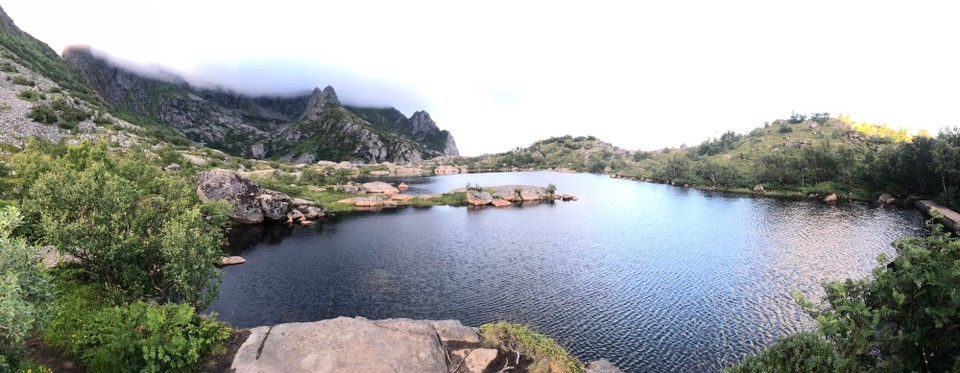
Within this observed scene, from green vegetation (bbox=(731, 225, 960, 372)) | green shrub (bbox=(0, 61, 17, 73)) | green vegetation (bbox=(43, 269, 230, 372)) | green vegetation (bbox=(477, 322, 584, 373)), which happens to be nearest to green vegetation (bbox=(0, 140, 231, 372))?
green vegetation (bbox=(43, 269, 230, 372))

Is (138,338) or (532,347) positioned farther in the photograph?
(532,347)

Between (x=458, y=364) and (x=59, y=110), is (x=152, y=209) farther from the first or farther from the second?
(x=59, y=110)

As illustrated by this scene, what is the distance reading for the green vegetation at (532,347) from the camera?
24.3m

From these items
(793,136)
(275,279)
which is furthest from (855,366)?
(793,136)

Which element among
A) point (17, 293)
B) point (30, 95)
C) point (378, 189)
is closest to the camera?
point (17, 293)

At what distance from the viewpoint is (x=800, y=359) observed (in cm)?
1750

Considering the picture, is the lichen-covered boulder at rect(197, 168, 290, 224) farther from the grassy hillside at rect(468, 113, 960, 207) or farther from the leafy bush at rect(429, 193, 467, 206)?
the grassy hillside at rect(468, 113, 960, 207)

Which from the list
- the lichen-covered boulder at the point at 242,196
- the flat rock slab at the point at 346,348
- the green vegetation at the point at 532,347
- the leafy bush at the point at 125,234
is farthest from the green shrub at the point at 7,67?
the green vegetation at the point at 532,347

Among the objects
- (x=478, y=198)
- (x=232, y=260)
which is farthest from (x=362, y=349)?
(x=478, y=198)

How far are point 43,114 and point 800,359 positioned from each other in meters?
168

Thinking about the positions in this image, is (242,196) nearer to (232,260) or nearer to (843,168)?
(232,260)

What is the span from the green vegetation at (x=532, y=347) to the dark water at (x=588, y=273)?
4342 millimetres

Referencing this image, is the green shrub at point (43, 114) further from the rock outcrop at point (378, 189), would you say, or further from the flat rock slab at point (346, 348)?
the flat rock slab at point (346, 348)

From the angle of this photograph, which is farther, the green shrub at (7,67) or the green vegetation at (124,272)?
the green shrub at (7,67)
